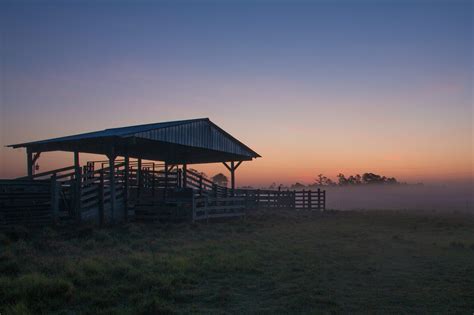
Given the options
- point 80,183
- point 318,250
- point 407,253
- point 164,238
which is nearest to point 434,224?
point 407,253

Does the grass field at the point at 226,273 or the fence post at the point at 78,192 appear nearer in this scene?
the grass field at the point at 226,273

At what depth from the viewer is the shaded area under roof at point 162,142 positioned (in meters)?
18.0

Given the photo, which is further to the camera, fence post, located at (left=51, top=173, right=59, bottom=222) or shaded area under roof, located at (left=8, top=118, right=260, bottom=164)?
shaded area under roof, located at (left=8, top=118, right=260, bottom=164)

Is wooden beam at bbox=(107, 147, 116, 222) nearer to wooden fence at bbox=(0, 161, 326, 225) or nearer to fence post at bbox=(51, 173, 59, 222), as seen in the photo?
wooden fence at bbox=(0, 161, 326, 225)

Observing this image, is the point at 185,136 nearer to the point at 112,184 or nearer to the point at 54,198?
the point at 112,184

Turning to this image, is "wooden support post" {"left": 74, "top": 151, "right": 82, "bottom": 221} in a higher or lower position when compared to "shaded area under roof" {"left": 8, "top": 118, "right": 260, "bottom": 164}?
lower

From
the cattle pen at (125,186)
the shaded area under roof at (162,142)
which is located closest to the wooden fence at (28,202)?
the cattle pen at (125,186)

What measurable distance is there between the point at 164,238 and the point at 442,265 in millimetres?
9180

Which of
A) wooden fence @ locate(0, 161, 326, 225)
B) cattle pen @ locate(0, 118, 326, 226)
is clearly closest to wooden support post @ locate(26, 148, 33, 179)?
cattle pen @ locate(0, 118, 326, 226)

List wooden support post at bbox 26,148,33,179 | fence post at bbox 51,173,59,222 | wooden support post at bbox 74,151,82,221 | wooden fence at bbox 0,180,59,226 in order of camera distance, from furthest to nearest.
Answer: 1. wooden support post at bbox 26,148,33,179
2. wooden support post at bbox 74,151,82,221
3. fence post at bbox 51,173,59,222
4. wooden fence at bbox 0,180,59,226

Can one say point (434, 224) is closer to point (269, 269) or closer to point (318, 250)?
point (318, 250)

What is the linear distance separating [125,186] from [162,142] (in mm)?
2874

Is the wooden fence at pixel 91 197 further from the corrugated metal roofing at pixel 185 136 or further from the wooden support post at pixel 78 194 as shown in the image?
the corrugated metal roofing at pixel 185 136

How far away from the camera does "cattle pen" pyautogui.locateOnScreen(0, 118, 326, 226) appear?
15.5 metres
